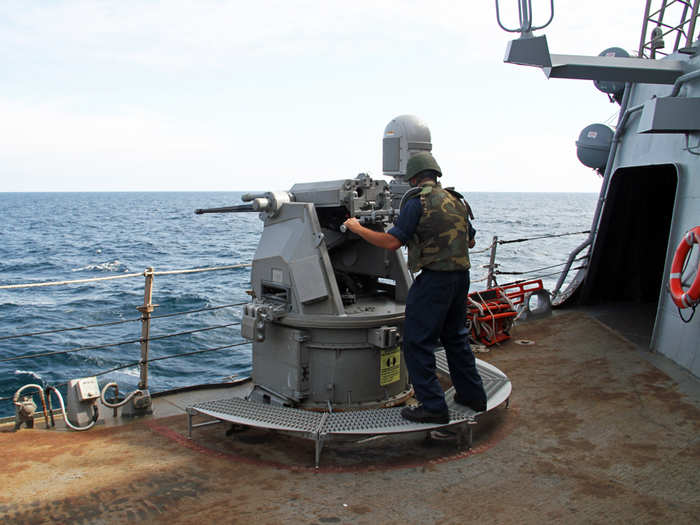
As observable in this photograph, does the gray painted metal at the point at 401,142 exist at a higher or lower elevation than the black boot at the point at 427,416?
higher

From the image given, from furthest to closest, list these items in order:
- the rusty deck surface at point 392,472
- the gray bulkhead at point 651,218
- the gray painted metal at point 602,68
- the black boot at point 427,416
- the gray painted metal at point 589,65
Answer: the gray bulkhead at point 651,218 < the gray painted metal at point 602,68 < the gray painted metal at point 589,65 < the black boot at point 427,416 < the rusty deck surface at point 392,472

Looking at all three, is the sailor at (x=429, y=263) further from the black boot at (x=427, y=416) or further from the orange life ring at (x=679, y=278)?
the orange life ring at (x=679, y=278)

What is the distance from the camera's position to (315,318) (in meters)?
4.10

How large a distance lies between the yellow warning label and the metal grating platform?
1.13ft

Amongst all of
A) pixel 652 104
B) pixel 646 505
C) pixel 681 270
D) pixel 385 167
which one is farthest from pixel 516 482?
pixel 385 167

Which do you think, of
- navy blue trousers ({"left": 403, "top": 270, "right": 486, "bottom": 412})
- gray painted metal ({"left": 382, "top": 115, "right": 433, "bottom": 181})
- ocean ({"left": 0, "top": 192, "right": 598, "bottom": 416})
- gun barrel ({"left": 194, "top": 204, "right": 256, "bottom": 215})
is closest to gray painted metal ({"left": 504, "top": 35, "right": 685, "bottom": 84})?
gray painted metal ({"left": 382, "top": 115, "right": 433, "bottom": 181})

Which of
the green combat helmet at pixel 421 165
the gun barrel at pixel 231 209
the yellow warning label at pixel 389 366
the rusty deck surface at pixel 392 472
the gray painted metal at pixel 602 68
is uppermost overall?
the gray painted metal at pixel 602 68

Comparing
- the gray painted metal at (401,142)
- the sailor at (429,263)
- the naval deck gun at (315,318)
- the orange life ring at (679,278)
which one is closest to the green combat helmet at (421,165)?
the sailor at (429,263)

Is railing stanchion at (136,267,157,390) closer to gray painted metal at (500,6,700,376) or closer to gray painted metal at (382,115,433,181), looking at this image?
gray painted metal at (382,115,433,181)

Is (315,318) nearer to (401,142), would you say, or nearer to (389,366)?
(389,366)

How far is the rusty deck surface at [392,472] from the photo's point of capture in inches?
116

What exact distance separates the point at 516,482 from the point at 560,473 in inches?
11.5

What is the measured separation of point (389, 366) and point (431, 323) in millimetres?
816

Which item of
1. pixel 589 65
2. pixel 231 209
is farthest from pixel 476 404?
pixel 589 65
